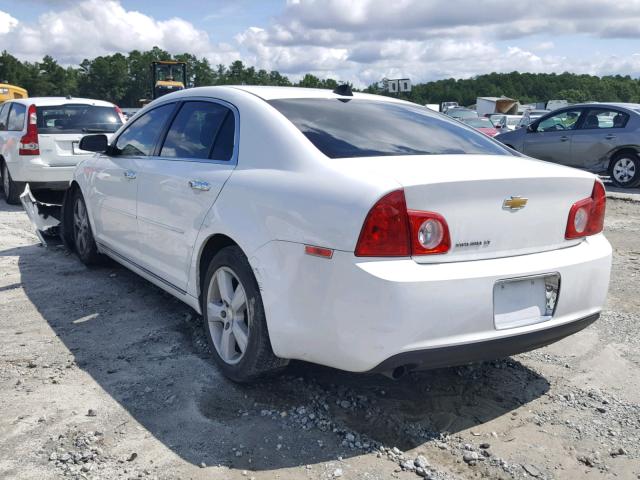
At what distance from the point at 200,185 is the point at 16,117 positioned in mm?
7602

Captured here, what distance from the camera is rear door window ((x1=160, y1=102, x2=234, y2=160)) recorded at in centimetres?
388

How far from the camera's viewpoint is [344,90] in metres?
4.23

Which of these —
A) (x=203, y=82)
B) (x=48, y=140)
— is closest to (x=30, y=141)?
(x=48, y=140)

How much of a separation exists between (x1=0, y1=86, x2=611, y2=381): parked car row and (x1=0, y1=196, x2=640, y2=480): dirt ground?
0.35 metres

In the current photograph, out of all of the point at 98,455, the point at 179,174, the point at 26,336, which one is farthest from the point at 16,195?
the point at 98,455

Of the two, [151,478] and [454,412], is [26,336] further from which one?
[454,412]

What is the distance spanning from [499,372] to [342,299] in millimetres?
1550

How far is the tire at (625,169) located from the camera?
1222 cm

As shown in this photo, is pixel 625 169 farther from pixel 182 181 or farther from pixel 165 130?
pixel 182 181

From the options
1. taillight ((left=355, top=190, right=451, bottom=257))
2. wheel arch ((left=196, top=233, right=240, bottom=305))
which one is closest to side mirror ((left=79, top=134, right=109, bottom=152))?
wheel arch ((left=196, top=233, right=240, bottom=305))

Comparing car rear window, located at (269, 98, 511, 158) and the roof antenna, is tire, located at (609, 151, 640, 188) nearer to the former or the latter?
car rear window, located at (269, 98, 511, 158)

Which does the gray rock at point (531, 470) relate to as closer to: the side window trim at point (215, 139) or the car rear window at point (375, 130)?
the car rear window at point (375, 130)

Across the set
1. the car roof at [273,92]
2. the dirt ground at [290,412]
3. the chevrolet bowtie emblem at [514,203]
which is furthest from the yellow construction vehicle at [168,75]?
the chevrolet bowtie emblem at [514,203]

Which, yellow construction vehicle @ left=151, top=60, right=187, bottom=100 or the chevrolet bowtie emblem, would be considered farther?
yellow construction vehicle @ left=151, top=60, right=187, bottom=100
